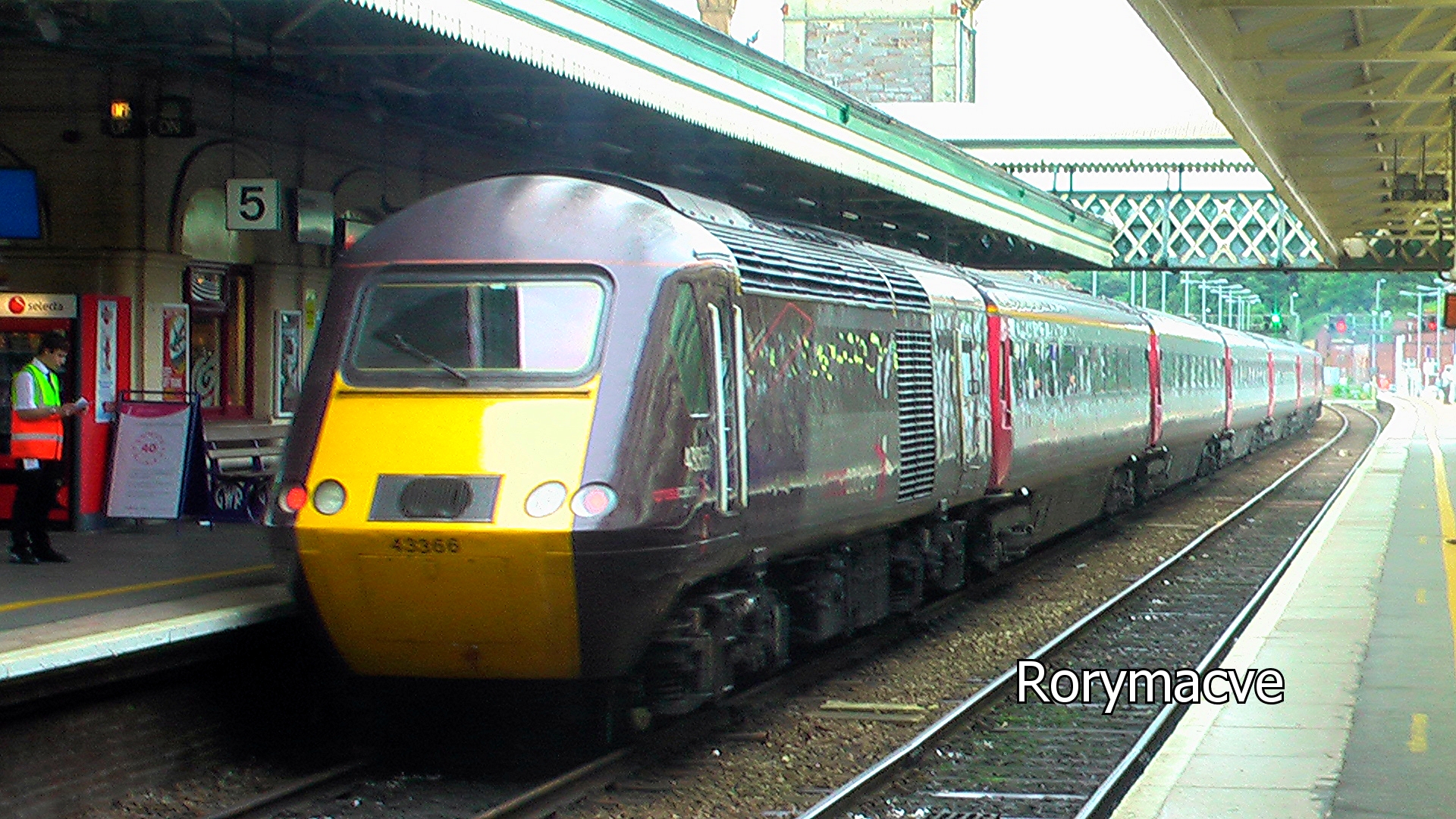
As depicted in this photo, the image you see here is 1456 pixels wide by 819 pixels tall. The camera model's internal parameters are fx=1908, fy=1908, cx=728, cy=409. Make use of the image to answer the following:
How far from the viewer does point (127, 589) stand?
10.9m

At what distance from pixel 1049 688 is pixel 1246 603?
511 cm

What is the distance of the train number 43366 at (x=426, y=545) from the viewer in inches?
349

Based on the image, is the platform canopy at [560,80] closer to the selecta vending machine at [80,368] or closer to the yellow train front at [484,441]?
the yellow train front at [484,441]

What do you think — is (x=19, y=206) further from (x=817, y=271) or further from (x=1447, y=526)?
(x=1447, y=526)

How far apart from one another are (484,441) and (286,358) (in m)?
7.91

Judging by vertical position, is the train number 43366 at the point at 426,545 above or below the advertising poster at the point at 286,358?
below

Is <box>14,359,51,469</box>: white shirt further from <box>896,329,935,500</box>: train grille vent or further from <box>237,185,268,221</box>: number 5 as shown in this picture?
<box>896,329,935,500</box>: train grille vent

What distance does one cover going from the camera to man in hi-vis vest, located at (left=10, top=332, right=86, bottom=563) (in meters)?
12.0

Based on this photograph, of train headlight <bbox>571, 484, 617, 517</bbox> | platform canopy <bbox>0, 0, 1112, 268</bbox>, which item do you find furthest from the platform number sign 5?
train headlight <bbox>571, 484, 617, 517</bbox>

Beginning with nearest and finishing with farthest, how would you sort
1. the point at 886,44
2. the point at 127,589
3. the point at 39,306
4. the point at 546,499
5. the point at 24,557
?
the point at 546,499, the point at 127,589, the point at 24,557, the point at 39,306, the point at 886,44

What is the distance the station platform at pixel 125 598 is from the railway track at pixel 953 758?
3.35 feet

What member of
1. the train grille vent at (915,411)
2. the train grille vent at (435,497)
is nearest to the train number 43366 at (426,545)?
the train grille vent at (435,497)

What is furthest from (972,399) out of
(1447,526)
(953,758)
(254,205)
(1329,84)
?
(1447,526)

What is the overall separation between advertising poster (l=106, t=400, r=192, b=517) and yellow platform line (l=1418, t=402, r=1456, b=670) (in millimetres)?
8963
